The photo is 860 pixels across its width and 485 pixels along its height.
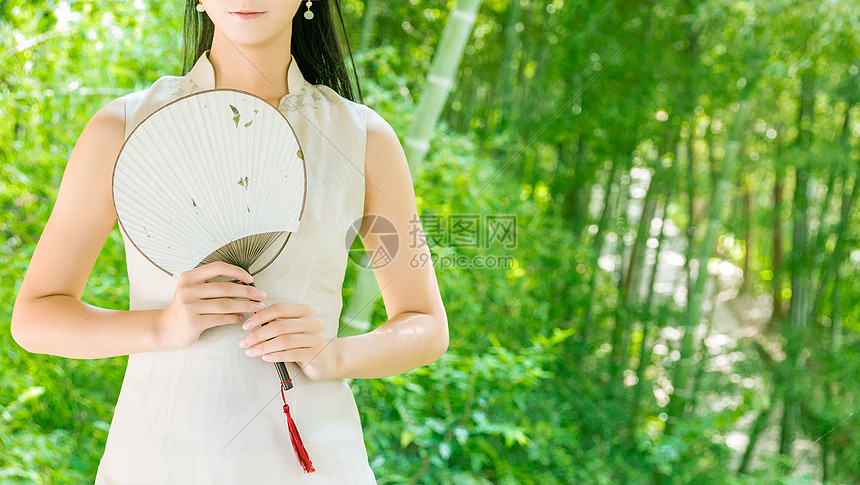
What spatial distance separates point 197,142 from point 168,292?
12cm

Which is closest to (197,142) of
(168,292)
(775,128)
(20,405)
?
(168,292)

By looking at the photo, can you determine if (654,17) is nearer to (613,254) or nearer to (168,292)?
(613,254)

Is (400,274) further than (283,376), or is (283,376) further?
(400,274)

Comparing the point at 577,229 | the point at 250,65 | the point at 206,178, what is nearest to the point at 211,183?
the point at 206,178

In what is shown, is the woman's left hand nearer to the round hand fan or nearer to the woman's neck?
the round hand fan

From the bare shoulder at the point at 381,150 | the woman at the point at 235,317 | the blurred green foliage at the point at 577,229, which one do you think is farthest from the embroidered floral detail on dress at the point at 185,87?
the blurred green foliage at the point at 577,229

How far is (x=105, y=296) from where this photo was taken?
166cm

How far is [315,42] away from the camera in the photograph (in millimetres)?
642

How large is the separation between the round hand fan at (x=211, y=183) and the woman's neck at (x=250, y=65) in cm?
5

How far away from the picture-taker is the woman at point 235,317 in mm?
512

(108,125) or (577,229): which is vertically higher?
(108,125)

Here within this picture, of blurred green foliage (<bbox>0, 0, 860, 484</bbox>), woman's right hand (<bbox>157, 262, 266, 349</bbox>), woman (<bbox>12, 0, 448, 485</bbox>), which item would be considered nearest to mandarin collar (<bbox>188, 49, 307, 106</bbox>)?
woman (<bbox>12, 0, 448, 485</bbox>)

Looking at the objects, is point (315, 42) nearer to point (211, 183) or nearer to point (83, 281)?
point (211, 183)

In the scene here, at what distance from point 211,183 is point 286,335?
14 cm
